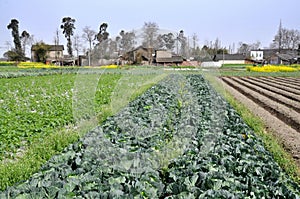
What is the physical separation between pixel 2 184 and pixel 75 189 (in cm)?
138

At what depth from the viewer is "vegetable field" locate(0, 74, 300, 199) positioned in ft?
9.59

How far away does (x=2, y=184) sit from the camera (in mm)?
3738

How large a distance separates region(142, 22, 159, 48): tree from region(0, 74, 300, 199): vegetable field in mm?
1596

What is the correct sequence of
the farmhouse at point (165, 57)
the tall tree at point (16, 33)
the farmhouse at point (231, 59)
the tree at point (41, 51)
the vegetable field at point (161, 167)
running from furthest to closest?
the farmhouse at point (231, 59) → the tall tree at point (16, 33) → the tree at point (41, 51) → the farmhouse at point (165, 57) → the vegetable field at point (161, 167)

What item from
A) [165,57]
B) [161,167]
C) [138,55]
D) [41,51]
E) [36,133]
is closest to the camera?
[161,167]

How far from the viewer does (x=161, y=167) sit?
4.03 metres

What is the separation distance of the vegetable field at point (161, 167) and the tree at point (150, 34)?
1.60 metres

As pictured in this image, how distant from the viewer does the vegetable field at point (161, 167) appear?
2924 mm

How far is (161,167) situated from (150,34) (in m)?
2.78

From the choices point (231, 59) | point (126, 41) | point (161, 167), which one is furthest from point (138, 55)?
point (231, 59)

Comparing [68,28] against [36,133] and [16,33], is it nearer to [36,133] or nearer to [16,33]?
[16,33]

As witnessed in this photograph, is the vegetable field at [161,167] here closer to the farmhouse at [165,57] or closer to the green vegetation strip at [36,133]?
the green vegetation strip at [36,133]

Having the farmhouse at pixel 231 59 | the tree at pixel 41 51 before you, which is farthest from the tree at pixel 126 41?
the farmhouse at pixel 231 59

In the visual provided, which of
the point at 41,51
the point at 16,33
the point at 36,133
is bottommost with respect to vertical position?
the point at 36,133
